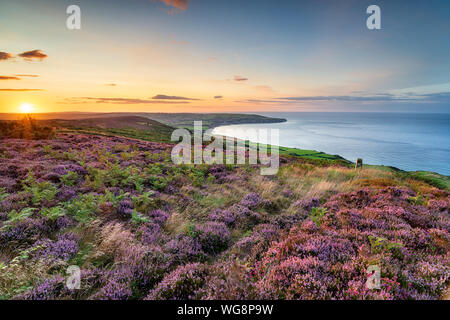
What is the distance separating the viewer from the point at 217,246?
214 inches

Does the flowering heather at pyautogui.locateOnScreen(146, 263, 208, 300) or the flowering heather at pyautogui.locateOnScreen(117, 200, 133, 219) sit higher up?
the flowering heather at pyautogui.locateOnScreen(117, 200, 133, 219)

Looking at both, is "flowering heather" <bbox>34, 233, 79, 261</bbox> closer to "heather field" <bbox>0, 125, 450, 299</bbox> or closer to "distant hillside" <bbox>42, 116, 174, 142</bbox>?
"heather field" <bbox>0, 125, 450, 299</bbox>

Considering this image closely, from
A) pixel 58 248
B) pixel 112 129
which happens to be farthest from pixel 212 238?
pixel 112 129

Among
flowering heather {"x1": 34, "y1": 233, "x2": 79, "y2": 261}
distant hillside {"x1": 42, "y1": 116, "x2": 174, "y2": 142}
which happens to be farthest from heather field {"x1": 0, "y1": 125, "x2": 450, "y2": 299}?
distant hillside {"x1": 42, "y1": 116, "x2": 174, "y2": 142}

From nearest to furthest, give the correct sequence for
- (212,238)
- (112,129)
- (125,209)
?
(212,238) → (125,209) → (112,129)

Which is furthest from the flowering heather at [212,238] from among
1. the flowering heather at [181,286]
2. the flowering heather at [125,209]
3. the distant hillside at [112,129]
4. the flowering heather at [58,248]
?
the distant hillside at [112,129]

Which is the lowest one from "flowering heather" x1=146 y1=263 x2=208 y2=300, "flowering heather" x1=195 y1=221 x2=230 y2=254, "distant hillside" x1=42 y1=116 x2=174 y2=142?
"flowering heather" x1=195 y1=221 x2=230 y2=254

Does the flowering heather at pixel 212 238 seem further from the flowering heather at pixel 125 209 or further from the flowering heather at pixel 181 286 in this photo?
the flowering heather at pixel 125 209

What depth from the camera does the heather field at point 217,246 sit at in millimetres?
3348

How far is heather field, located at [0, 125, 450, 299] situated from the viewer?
3348 millimetres

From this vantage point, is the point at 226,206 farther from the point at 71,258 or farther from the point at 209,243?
the point at 71,258

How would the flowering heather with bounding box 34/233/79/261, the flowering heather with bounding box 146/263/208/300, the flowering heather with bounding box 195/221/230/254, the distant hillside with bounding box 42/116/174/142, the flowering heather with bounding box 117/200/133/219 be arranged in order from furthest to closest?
the distant hillside with bounding box 42/116/174/142
the flowering heather with bounding box 117/200/133/219
the flowering heather with bounding box 195/221/230/254
the flowering heather with bounding box 34/233/79/261
the flowering heather with bounding box 146/263/208/300

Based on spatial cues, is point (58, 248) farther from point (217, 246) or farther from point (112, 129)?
point (112, 129)

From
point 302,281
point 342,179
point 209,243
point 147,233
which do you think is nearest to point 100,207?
point 147,233
